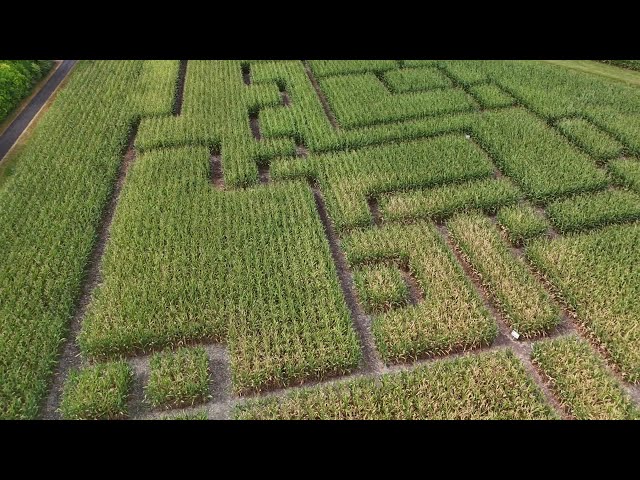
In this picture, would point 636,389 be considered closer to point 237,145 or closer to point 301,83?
point 237,145

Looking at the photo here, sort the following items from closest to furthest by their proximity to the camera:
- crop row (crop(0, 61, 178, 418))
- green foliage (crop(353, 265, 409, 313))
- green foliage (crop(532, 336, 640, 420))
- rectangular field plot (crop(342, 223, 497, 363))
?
green foliage (crop(532, 336, 640, 420))
crop row (crop(0, 61, 178, 418))
rectangular field plot (crop(342, 223, 497, 363))
green foliage (crop(353, 265, 409, 313))

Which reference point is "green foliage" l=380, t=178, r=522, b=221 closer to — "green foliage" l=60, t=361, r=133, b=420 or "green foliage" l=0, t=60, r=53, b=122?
"green foliage" l=60, t=361, r=133, b=420

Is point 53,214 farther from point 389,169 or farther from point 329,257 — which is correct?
point 389,169

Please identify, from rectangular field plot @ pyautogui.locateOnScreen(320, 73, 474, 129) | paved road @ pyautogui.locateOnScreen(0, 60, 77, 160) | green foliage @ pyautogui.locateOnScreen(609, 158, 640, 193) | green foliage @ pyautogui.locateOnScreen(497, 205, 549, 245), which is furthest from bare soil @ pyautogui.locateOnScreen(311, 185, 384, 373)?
paved road @ pyautogui.locateOnScreen(0, 60, 77, 160)

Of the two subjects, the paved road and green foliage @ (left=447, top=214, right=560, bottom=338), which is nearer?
green foliage @ (left=447, top=214, right=560, bottom=338)

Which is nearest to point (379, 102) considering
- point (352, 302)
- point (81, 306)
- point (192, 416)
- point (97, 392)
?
point (352, 302)

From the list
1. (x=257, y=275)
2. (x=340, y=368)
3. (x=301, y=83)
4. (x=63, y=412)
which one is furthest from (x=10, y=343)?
(x=301, y=83)
